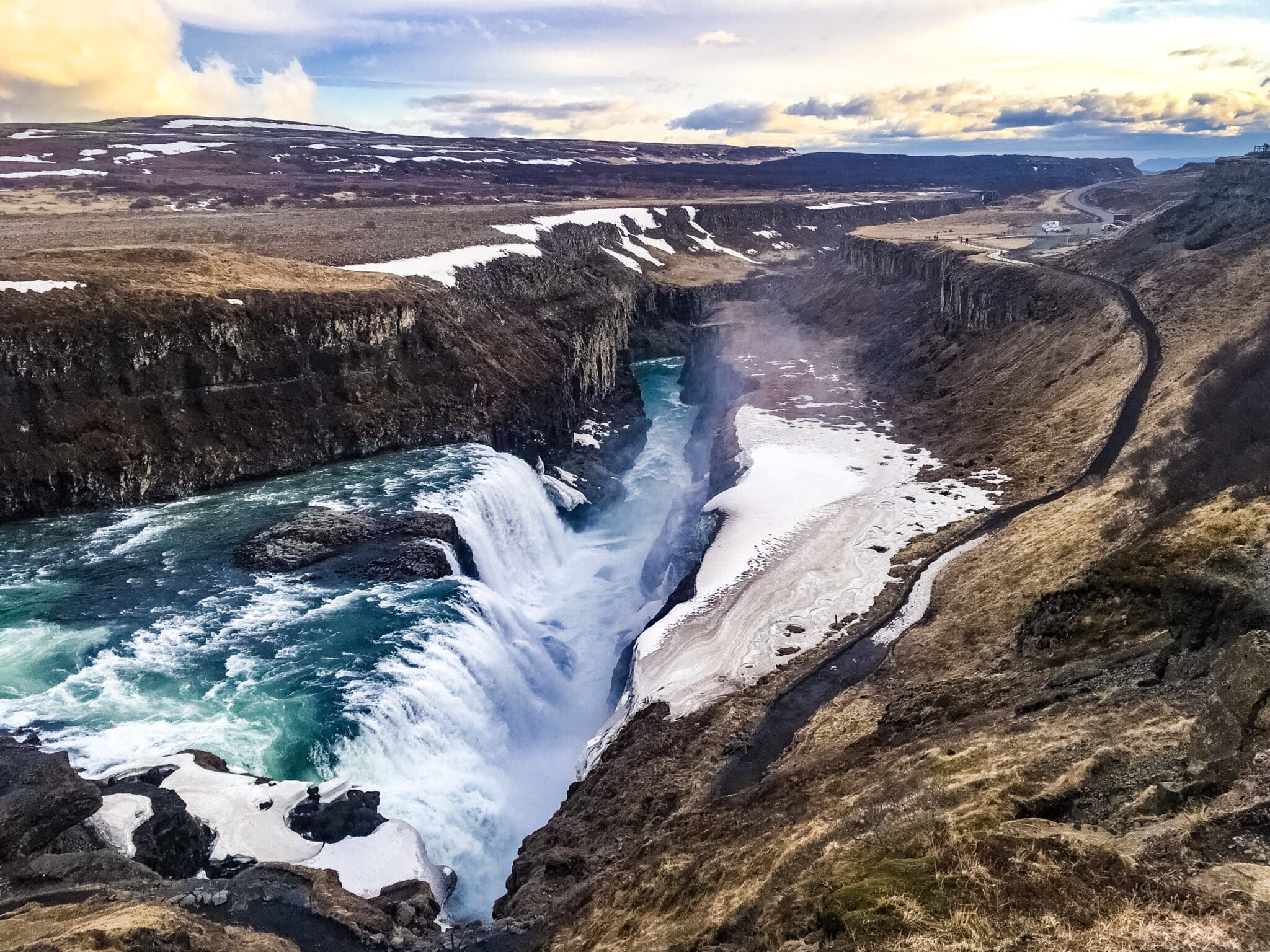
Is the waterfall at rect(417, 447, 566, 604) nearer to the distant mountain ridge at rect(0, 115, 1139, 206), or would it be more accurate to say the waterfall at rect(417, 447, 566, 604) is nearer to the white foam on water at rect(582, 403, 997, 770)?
the white foam on water at rect(582, 403, 997, 770)

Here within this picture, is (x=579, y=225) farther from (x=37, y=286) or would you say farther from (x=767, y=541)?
(x=767, y=541)

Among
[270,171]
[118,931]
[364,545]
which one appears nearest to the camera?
[118,931]

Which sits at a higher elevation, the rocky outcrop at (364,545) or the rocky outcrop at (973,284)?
the rocky outcrop at (973,284)

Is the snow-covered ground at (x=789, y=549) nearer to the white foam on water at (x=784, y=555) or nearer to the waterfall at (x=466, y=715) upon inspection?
the white foam on water at (x=784, y=555)

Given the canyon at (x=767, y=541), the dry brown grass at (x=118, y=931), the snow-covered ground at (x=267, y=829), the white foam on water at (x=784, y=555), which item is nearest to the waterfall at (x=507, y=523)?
the canyon at (x=767, y=541)

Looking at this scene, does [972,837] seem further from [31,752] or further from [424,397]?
[424,397]

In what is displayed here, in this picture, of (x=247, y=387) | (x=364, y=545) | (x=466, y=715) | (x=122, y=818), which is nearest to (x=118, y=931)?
(x=122, y=818)

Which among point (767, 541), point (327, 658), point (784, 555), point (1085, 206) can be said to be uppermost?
point (1085, 206)
